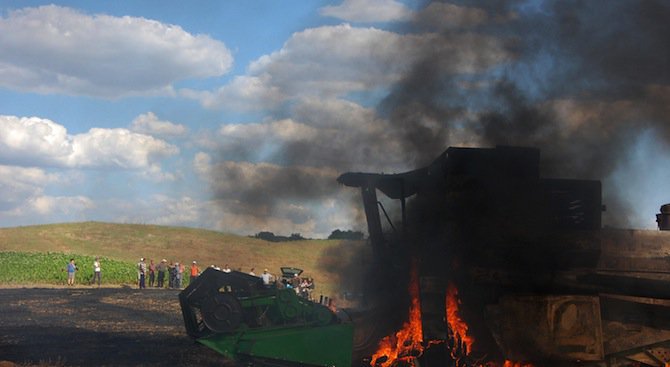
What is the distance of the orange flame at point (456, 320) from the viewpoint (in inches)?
412

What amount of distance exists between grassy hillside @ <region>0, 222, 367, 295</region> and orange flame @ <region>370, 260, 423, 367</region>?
50.1 meters

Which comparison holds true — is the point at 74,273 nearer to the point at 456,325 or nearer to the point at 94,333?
the point at 94,333

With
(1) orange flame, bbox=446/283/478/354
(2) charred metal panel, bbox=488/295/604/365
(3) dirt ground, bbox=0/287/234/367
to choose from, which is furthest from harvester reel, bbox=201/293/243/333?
(3) dirt ground, bbox=0/287/234/367

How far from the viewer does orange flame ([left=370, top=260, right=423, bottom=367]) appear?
10922 mm

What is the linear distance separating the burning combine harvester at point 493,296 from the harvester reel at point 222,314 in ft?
0.06

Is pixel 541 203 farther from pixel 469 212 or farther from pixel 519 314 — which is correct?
pixel 519 314

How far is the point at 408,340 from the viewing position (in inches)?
433

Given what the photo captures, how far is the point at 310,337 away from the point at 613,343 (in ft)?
14.2

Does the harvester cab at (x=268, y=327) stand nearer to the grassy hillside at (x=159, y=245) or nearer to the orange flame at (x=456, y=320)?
the orange flame at (x=456, y=320)

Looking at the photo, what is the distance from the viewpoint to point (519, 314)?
9.78 metres

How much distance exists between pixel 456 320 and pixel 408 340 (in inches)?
35.6

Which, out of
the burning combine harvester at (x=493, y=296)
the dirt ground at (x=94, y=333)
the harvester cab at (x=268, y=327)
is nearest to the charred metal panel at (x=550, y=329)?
the burning combine harvester at (x=493, y=296)

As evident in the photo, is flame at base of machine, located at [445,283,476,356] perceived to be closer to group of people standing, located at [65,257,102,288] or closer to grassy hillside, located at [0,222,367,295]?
group of people standing, located at [65,257,102,288]

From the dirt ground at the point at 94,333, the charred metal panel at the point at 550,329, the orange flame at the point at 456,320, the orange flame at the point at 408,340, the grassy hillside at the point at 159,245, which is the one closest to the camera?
the charred metal panel at the point at 550,329
